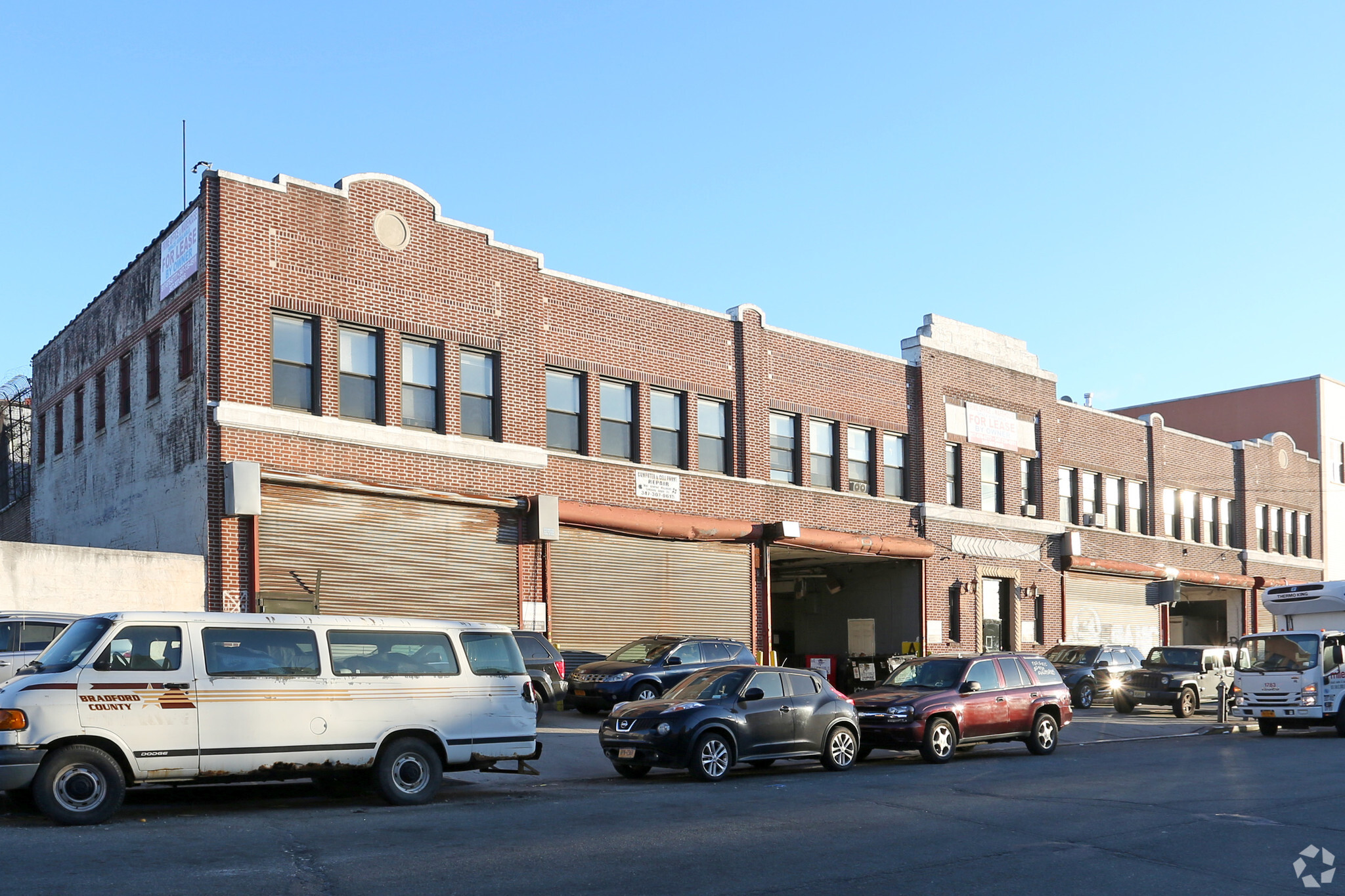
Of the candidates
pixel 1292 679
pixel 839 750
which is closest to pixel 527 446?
pixel 839 750

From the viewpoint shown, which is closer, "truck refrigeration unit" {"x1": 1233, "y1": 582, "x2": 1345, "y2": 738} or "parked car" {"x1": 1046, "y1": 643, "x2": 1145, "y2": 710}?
"truck refrigeration unit" {"x1": 1233, "y1": 582, "x2": 1345, "y2": 738}

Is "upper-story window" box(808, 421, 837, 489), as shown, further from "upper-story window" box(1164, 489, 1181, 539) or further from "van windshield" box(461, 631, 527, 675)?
"van windshield" box(461, 631, 527, 675)

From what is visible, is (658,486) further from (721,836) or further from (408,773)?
(721,836)

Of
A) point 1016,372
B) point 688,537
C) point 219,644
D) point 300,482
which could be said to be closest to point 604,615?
point 688,537

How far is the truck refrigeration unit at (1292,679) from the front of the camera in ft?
78.0

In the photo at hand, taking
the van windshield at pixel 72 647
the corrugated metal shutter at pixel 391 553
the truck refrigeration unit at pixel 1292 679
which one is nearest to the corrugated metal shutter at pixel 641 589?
the corrugated metal shutter at pixel 391 553

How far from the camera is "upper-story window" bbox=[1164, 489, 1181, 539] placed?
44625 mm

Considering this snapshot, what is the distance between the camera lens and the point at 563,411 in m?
26.8

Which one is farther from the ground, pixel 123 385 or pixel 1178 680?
pixel 123 385

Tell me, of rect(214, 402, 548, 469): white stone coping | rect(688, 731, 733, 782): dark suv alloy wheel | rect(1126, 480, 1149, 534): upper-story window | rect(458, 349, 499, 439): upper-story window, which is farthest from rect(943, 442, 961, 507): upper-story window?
rect(688, 731, 733, 782): dark suv alloy wheel

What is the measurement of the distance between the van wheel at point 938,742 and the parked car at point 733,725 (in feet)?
3.80

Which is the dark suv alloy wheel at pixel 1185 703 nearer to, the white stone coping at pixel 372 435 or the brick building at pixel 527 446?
the brick building at pixel 527 446

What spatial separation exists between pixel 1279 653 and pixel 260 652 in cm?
1975

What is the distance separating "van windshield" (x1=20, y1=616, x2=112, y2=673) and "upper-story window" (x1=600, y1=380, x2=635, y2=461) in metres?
16.2
